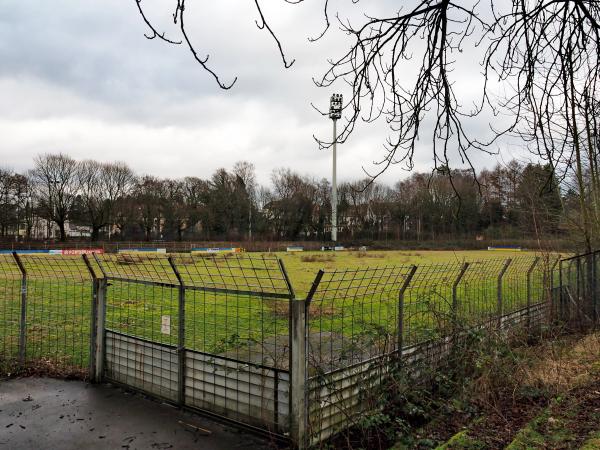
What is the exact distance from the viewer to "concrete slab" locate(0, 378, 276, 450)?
416 centimetres

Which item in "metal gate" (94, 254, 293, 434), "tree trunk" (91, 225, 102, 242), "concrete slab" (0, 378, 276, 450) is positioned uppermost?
"tree trunk" (91, 225, 102, 242)

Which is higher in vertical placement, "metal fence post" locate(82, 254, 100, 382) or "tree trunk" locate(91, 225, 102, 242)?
"tree trunk" locate(91, 225, 102, 242)

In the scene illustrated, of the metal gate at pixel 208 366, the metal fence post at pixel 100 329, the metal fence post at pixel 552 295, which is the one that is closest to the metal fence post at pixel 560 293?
the metal fence post at pixel 552 295

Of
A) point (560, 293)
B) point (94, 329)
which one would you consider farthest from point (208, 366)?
point (560, 293)

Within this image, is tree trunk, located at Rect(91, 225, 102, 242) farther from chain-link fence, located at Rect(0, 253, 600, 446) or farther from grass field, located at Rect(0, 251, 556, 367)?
chain-link fence, located at Rect(0, 253, 600, 446)

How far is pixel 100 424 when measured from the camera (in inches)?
180

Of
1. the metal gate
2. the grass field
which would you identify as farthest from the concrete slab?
the grass field

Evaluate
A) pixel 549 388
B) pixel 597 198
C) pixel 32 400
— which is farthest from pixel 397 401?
pixel 597 198

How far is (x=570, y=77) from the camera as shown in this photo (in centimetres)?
348

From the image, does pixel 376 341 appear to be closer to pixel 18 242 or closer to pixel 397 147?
pixel 397 147

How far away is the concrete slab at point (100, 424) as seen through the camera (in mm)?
4160

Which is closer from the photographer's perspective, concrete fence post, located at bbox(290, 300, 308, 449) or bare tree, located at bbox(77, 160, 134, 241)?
concrete fence post, located at bbox(290, 300, 308, 449)

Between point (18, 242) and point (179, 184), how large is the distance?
982 inches

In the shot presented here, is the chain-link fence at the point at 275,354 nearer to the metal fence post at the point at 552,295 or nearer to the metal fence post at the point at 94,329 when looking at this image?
the metal fence post at the point at 94,329
